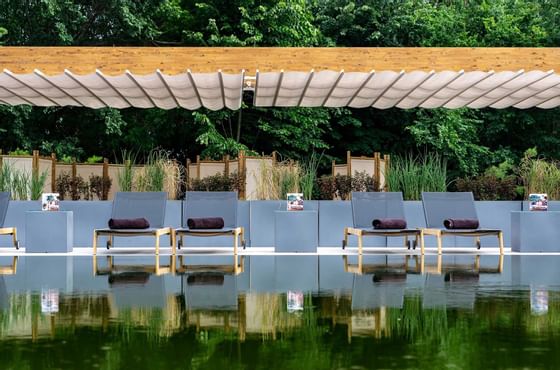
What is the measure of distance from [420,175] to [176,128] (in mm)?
10104

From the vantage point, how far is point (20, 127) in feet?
61.6

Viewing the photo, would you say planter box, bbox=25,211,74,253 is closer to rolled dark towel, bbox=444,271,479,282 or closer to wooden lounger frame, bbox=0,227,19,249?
wooden lounger frame, bbox=0,227,19,249

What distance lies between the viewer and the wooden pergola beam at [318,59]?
10734mm

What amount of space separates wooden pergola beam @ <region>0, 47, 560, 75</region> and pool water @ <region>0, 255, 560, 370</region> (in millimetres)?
3695

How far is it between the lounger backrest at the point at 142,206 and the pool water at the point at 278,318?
7.90 feet

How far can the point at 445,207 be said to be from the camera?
10.6 metres

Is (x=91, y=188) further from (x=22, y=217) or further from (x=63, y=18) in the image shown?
Result: (x=63, y=18)

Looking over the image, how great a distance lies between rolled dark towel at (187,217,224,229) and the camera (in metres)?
9.88

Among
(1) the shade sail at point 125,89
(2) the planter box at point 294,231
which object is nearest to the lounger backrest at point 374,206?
(2) the planter box at point 294,231

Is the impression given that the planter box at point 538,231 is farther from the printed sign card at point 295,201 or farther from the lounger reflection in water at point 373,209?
the printed sign card at point 295,201

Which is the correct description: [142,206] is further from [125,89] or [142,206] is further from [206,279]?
[206,279]

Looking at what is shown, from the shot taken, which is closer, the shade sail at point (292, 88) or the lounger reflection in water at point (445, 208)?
the lounger reflection in water at point (445, 208)

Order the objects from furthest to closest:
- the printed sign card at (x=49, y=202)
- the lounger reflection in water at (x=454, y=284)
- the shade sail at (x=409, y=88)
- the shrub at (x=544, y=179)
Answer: the shrub at (x=544, y=179), the shade sail at (x=409, y=88), the printed sign card at (x=49, y=202), the lounger reflection in water at (x=454, y=284)

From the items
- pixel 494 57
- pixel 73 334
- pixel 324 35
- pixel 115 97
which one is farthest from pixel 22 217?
pixel 324 35
